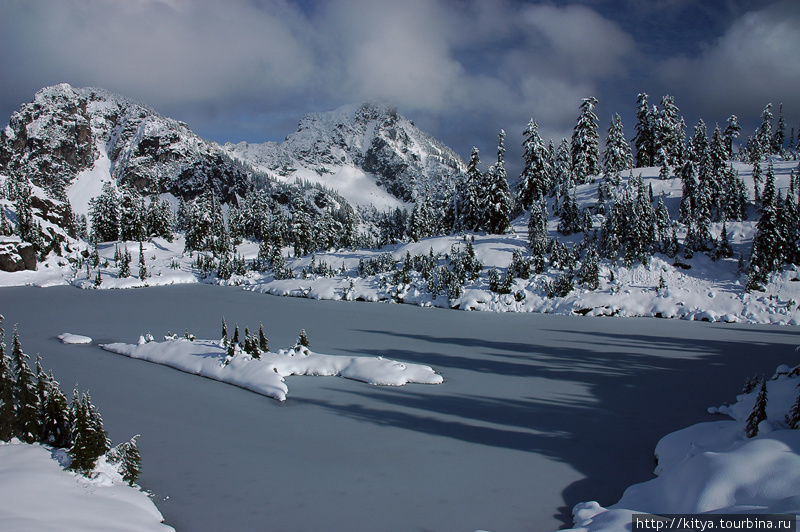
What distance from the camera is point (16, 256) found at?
6112 cm

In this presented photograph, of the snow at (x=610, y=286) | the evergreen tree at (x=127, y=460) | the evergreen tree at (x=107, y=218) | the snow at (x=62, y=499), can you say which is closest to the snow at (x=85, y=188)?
the evergreen tree at (x=107, y=218)

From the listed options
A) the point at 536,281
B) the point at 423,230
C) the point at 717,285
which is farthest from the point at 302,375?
the point at 423,230

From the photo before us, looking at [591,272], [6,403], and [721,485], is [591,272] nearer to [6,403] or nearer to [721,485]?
[721,485]

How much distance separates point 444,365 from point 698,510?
39.8ft

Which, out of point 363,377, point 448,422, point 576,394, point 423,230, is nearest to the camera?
point 448,422

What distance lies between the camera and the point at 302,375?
17641mm

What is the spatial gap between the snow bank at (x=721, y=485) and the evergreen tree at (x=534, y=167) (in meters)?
45.6

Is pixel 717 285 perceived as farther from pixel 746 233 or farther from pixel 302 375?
pixel 302 375

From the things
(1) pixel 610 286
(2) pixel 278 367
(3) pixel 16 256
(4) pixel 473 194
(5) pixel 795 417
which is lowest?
(2) pixel 278 367

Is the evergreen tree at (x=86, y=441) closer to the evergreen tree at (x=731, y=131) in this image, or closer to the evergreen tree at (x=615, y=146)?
the evergreen tree at (x=615, y=146)

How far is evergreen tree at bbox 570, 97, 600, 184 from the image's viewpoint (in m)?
55.4

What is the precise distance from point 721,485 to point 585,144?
2201 inches

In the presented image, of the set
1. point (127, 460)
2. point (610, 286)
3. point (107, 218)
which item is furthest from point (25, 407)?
point (107, 218)

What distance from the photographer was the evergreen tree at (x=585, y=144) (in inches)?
2183
